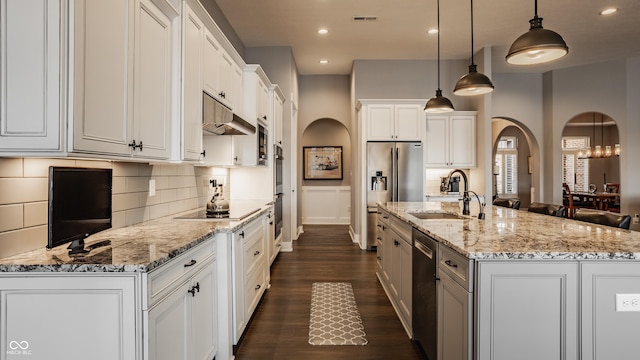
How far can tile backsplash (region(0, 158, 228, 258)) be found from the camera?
155cm

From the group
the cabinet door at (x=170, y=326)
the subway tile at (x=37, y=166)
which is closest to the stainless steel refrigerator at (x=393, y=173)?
the cabinet door at (x=170, y=326)

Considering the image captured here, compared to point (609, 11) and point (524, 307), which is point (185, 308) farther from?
point (609, 11)

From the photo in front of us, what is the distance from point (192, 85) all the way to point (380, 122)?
4.02 meters

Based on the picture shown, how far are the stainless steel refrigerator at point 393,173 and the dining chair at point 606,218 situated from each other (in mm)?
3134

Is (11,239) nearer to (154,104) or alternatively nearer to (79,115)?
(79,115)

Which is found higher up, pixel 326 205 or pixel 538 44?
pixel 538 44

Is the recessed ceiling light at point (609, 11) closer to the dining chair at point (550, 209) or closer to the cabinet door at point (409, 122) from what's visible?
the cabinet door at point (409, 122)

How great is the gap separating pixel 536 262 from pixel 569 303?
0.22 m

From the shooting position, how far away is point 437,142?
639 cm

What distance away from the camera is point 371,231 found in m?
6.09

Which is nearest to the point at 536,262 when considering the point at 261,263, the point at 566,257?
the point at 566,257

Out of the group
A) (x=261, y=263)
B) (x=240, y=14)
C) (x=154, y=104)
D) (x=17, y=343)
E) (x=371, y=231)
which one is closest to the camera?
(x=17, y=343)

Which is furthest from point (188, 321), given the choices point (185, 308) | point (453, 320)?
point (453, 320)

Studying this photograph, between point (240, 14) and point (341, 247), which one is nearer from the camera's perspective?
point (240, 14)
